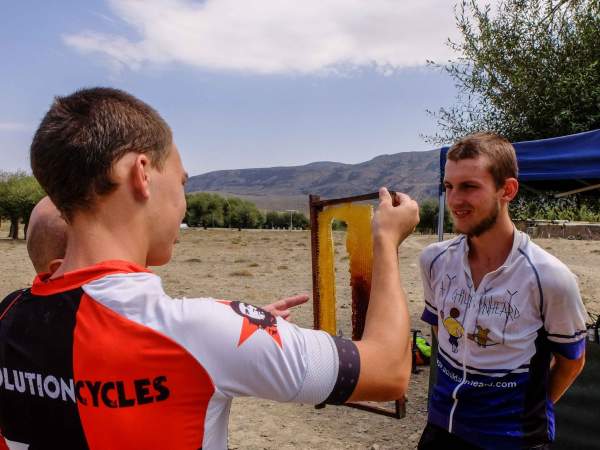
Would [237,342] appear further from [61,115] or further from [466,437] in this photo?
[466,437]

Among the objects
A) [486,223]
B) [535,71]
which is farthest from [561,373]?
[535,71]

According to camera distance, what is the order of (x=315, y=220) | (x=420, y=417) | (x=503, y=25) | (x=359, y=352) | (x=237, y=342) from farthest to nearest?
1. (x=503, y=25)
2. (x=420, y=417)
3. (x=315, y=220)
4. (x=359, y=352)
5. (x=237, y=342)

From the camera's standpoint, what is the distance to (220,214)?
2857 inches

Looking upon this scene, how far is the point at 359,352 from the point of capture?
126 cm

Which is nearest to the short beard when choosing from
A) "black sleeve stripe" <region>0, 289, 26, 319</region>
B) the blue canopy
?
"black sleeve stripe" <region>0, 289, 26, 319</region>

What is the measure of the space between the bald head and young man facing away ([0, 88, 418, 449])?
0.78 m

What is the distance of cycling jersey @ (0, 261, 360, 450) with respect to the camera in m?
1.13

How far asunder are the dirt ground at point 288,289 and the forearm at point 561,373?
2.99 metres

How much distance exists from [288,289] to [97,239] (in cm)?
1478

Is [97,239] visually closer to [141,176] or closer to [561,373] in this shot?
[141,176]

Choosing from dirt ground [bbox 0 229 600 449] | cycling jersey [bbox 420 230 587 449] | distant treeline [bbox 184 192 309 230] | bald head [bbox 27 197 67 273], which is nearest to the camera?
bald head [bbox 27 197 67 273]

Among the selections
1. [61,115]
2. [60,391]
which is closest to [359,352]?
[60,391]

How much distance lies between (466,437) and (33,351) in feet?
7.27

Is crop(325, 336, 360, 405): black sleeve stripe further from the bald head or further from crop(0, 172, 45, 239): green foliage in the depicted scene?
crop(0, 172, 45, 239): green foliage
